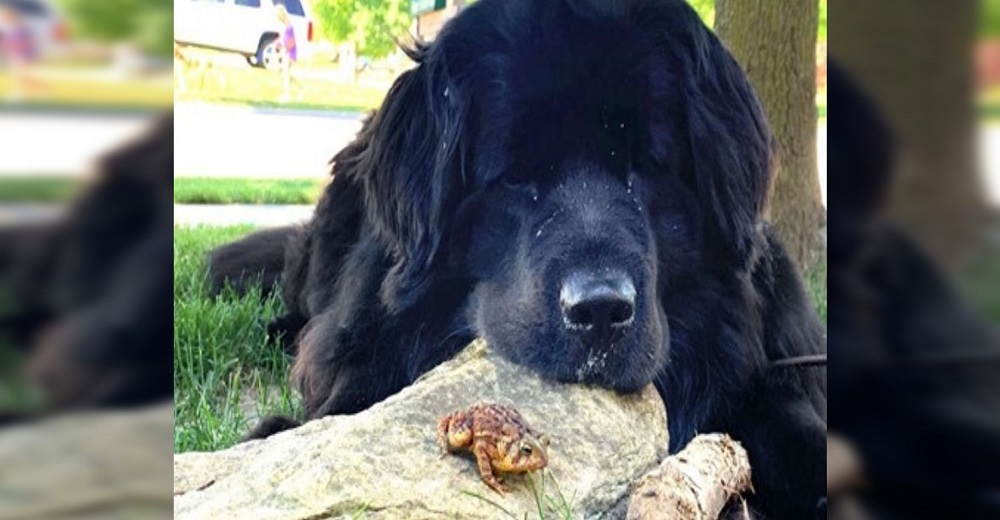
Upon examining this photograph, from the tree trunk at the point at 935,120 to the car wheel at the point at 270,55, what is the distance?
4.21 ft

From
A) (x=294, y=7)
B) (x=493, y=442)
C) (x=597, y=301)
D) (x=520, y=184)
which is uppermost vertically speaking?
(x=294, y=7)

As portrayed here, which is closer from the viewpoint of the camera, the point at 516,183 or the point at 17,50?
the point at 17,50

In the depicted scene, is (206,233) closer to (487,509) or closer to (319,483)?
(319,483)

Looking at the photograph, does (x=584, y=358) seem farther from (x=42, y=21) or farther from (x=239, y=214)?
(x=42, y=21)

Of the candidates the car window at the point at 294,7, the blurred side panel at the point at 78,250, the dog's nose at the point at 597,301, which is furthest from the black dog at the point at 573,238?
the blurred side panel at the point at 78,250

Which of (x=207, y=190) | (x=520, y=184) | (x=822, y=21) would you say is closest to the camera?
(x=207, y=190)

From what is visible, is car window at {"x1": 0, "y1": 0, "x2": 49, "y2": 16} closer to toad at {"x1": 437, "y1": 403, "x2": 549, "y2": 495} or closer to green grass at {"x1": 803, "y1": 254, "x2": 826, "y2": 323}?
toad at {"x1": 437, "y1": 403, "x2": 549, "y2": 495}

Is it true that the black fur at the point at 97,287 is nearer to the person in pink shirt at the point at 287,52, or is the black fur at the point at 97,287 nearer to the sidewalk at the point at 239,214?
the sidewalk at the point at 239,214

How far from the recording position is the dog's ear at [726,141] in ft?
8.54

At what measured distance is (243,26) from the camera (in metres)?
2.49

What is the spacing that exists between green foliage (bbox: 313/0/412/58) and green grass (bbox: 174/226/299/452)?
461mm

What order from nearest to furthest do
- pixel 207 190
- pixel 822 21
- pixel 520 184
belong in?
pixel 207 190 → pixel 520 184 → pixel 822 21

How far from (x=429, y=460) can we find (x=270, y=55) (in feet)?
2.99

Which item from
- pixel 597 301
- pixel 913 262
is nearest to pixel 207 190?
pixel 597 301
